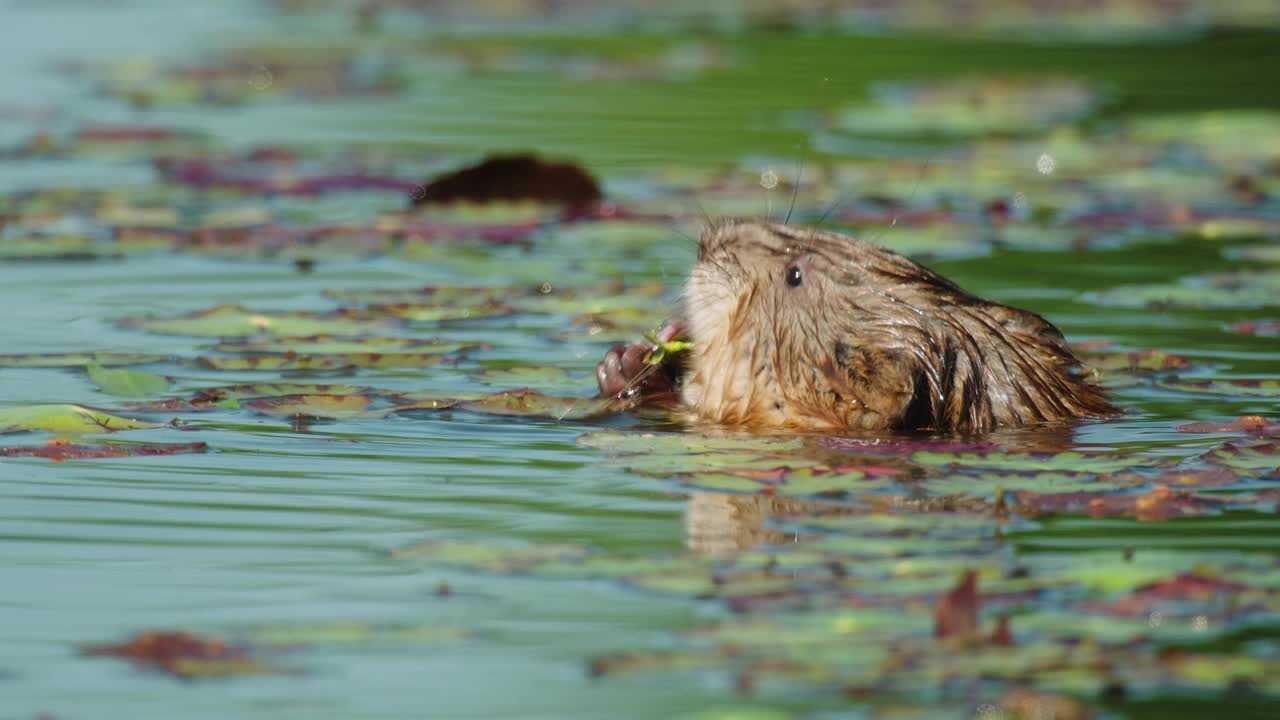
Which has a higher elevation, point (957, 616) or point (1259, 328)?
point (1259, 328)

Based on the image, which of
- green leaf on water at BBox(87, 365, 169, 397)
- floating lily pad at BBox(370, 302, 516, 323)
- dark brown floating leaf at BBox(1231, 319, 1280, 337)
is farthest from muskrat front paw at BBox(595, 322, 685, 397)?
dark brown floating leaf at BBox(1231, 319, 1280, 337)

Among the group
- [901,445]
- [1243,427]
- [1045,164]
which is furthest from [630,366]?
[1045,164]

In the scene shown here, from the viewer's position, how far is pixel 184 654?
4.46 metres

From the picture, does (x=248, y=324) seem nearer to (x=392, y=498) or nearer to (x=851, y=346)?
(x=392, y=498)

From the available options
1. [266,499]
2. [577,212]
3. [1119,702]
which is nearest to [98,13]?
[577,212]

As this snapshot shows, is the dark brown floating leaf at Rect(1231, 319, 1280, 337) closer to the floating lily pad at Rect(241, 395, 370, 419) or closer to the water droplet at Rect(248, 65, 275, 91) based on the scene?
the floating lily pad at Rect(241, 395, 370, 419)

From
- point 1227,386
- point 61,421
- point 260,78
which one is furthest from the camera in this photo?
point 260,78

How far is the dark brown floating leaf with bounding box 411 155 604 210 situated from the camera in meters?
10.8

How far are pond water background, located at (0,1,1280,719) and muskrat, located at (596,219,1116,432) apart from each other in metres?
0.31

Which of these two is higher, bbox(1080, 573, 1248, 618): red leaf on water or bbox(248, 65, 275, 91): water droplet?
bbox(248, 65, 275, 91): water droplet

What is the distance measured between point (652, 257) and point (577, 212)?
0.93 metres

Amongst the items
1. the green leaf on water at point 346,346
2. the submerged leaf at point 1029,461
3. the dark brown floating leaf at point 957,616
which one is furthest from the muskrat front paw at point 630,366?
the dark brown floating leaf at point 957,616

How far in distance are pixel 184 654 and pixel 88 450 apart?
2.11 m

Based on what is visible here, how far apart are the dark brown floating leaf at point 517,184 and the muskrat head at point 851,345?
12.5 feet
